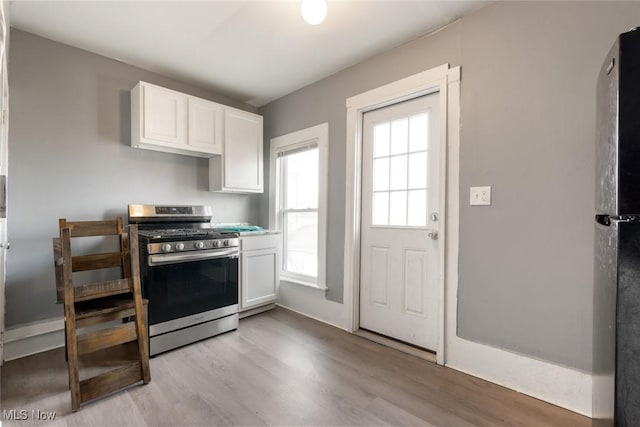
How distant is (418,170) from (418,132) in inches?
12.0

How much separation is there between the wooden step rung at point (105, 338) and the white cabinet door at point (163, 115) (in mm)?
1606

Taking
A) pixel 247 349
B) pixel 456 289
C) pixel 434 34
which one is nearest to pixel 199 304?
pixel 247 349

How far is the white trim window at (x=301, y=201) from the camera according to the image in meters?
2.94

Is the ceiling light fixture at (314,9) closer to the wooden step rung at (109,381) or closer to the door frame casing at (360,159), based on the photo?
the door frame casing at (360,159)

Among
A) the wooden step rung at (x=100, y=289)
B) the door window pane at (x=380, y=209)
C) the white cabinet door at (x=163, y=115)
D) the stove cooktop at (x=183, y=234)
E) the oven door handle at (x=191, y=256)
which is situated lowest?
the wooden step rung at (x=100, y=289)

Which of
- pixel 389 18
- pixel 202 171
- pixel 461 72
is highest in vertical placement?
pixel 389 18

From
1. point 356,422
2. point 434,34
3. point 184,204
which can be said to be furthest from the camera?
point 184,204

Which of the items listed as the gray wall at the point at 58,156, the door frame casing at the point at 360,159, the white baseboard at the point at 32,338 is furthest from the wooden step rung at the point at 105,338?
the door frame casing at the point at 360,159

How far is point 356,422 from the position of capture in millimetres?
1496

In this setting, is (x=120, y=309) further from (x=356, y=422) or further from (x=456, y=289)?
(x=456, y=289)

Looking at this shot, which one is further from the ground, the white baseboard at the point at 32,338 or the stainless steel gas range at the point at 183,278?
the stainless steel gas range at the point at 183,278

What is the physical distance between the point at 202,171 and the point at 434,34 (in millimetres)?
2545

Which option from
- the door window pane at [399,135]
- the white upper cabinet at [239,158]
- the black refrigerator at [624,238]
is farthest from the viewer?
the white upper cabinet at [239,158]

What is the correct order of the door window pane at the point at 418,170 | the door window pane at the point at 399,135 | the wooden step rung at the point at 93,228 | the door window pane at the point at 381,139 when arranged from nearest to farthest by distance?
the wooden step rung at the point at 93,228
the door window pane at the point at 418,170
the door window pane at the point at 399,135
the door window pane at the point at 381,139
